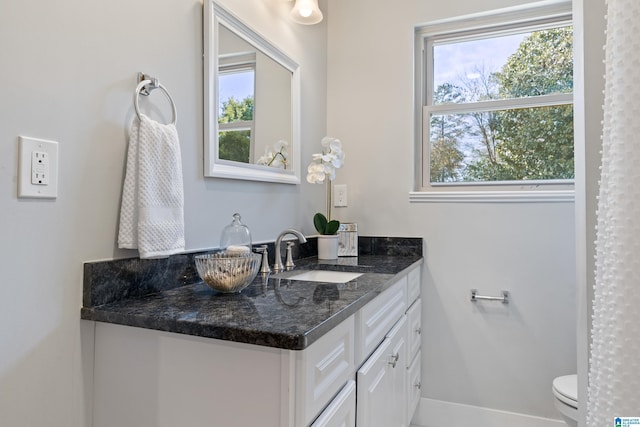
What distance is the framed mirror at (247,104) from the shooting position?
4.41 feet

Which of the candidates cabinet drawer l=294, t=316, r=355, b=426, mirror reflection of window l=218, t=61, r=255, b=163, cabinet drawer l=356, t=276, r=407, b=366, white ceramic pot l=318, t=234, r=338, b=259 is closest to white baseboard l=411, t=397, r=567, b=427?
cabinet drawer l=356, t=276, r=407, b=366

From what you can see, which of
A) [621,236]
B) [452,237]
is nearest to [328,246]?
[452,237]

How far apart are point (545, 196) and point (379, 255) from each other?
2.94 ft

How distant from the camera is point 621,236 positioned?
47 centimetres

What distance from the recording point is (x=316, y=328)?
792 mm

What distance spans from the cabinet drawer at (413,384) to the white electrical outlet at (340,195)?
3.10 ft

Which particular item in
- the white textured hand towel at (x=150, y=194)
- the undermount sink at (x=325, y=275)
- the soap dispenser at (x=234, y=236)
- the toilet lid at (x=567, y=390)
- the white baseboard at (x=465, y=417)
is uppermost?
the white textured hand towel at (x=150, y=194)

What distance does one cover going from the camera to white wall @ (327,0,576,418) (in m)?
1.93

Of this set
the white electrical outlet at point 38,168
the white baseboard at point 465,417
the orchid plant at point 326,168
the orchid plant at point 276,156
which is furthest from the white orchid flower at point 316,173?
the white baseboard at point 465,417

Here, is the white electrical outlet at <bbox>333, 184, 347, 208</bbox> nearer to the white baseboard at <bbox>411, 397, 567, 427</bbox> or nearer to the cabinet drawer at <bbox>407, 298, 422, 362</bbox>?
the cabinet drawer at <bbox>407, 298, 422, 362</bbox>

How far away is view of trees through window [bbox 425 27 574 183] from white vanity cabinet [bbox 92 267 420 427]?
1398mm

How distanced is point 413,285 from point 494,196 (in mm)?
639

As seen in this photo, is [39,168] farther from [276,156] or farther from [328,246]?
[328,246]

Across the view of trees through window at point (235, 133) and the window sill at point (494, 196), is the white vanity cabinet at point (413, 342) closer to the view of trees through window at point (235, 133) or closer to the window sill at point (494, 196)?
the window sill at point (494, 196)
